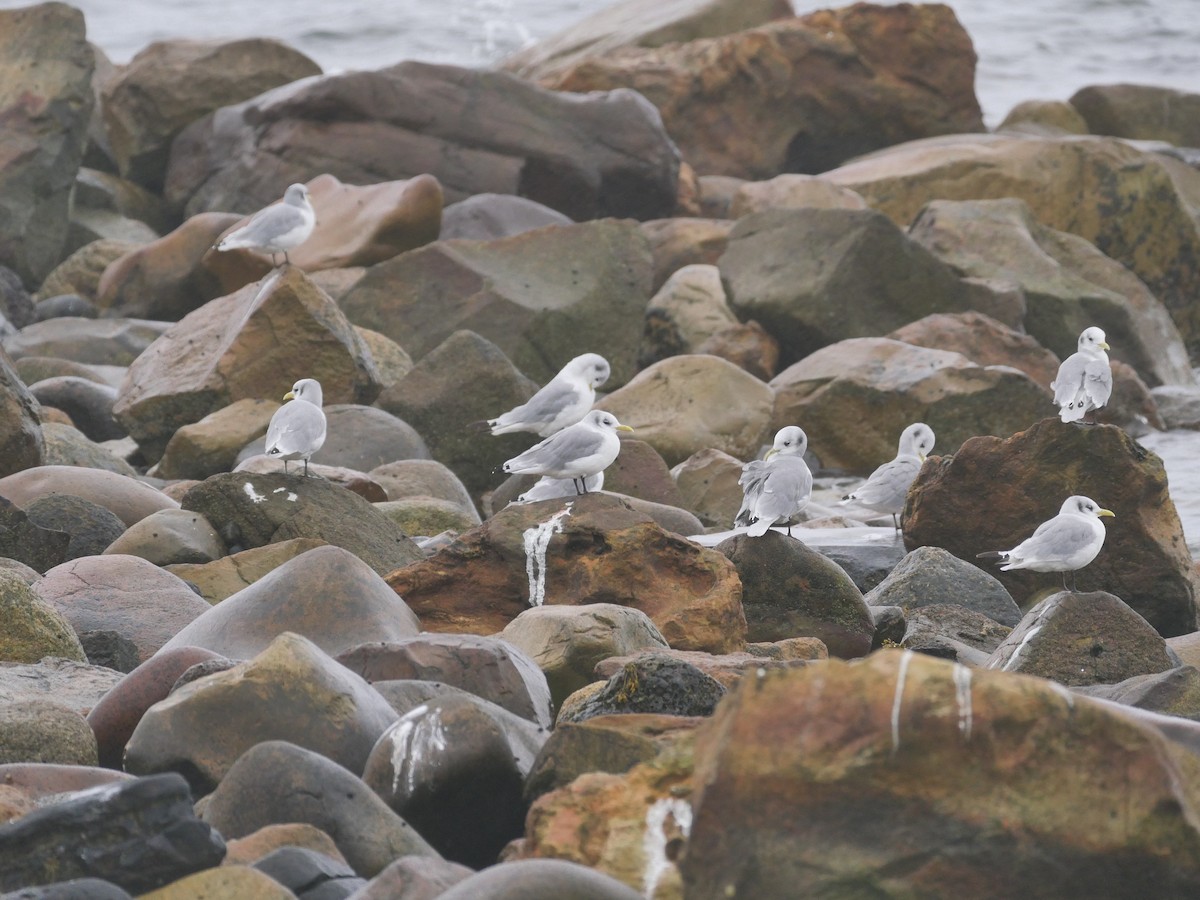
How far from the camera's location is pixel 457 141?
62.8 ft

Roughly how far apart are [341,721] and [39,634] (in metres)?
1.71

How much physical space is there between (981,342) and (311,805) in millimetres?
10306

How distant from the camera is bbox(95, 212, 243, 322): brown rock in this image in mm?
16203

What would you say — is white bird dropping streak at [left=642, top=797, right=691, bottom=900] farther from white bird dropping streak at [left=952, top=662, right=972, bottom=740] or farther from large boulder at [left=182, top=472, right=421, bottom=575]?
large boulder at [left=182, top=472, right=421, bottom=575]

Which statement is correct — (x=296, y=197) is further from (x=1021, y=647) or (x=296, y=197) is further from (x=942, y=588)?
(x=1021, y=647)

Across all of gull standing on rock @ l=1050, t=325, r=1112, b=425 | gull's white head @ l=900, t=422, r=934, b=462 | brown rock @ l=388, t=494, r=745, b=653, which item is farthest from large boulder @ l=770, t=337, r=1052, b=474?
brown rock @ l=388, t=494, r=745, b=653

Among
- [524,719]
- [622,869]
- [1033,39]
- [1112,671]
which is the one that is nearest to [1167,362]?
[1112,671]

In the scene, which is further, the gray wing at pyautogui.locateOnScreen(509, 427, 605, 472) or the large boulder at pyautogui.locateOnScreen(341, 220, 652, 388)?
the large boulder at pyautogui.locateOnScreen(341, 220, 652, 388)

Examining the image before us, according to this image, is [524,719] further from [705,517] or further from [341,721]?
[705,517]

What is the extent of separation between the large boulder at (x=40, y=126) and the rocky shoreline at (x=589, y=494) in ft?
0.17

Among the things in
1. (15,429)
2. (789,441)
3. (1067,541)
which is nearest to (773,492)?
(1067,541)

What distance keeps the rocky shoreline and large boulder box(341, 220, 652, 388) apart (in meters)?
0.03

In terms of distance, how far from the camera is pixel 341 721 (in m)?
5.12

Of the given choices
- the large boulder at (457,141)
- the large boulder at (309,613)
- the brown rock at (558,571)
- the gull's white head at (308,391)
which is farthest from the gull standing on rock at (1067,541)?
the large boulder at (457,141)
